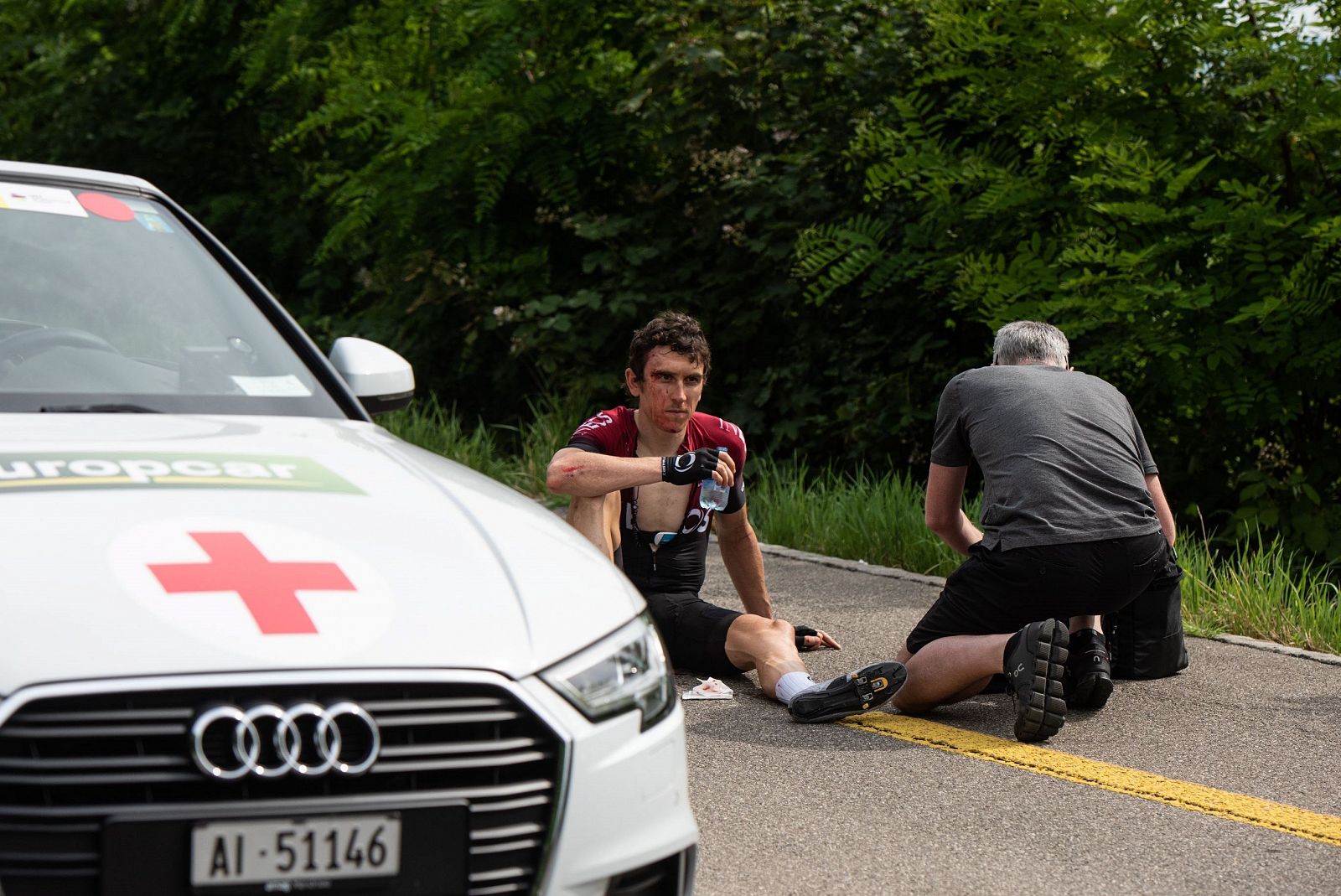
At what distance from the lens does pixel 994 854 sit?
3.74 m

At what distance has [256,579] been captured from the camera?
2.38m

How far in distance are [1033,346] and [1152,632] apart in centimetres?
106

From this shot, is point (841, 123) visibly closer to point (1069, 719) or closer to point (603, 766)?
point (1069, 719)

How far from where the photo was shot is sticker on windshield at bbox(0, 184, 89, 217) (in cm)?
369

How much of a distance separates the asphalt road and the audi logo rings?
144 centimetres

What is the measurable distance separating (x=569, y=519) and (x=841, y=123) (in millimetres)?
6059

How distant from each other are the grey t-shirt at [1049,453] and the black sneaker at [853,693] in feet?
2.05

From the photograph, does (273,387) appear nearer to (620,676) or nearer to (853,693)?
(620,676)

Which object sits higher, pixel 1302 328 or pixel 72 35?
pixel 72 35

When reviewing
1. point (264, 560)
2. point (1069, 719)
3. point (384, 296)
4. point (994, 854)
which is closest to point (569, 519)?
point (1069, 719)

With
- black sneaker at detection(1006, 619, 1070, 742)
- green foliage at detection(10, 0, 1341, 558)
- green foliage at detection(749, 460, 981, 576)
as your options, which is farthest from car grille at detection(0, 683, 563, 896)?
green foliage at detection(10, 0, 1341, 558)

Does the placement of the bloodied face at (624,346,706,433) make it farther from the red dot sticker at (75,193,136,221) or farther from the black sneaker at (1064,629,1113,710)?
the red dot sticker at (75,193,136,221)

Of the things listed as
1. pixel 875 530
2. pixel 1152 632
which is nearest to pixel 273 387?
pixel 1152 632

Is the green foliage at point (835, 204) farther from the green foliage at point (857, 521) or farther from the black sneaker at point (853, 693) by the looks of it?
the black sneaker at point (853, 693)
